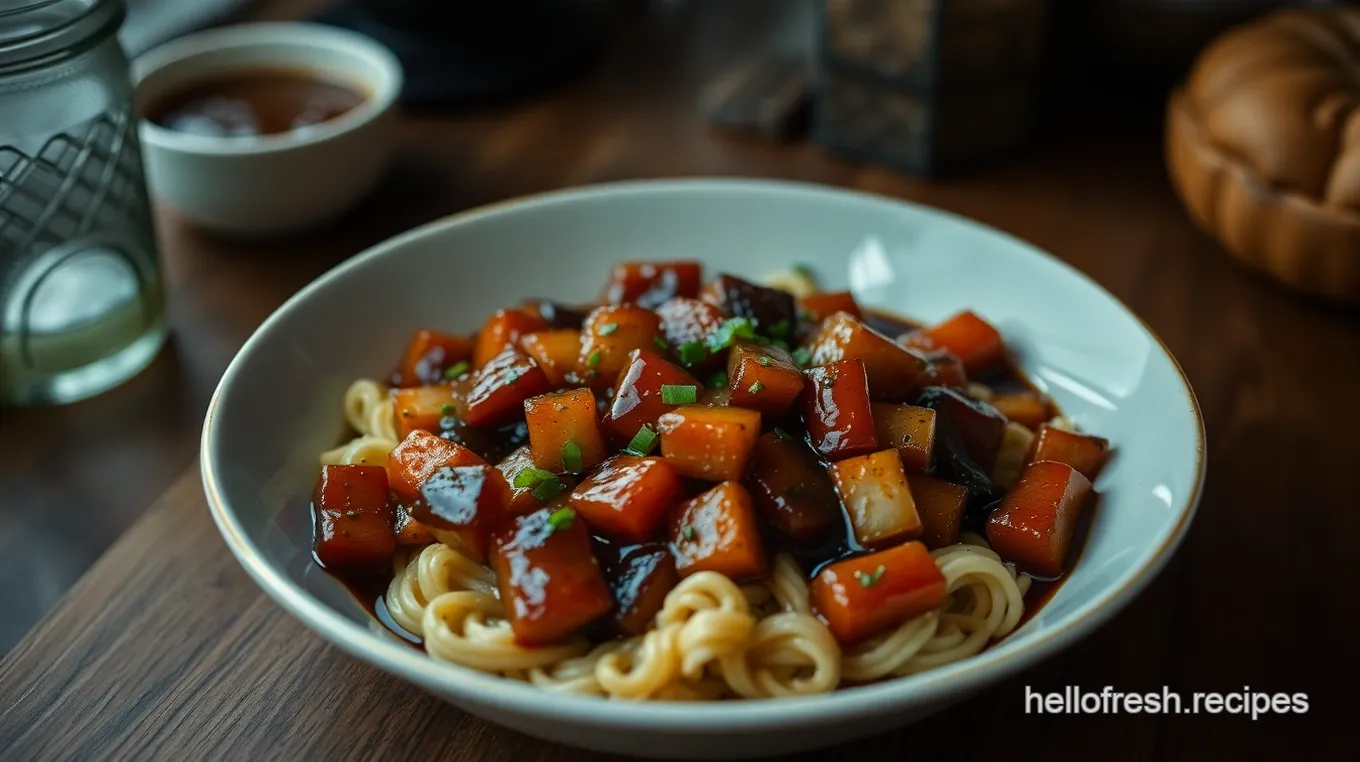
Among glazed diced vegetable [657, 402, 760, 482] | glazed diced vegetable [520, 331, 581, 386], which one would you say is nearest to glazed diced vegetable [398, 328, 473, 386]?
glazed diced vegetable [520, 331, 581, 386]

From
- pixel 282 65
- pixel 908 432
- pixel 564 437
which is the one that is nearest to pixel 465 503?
pixel 564 437

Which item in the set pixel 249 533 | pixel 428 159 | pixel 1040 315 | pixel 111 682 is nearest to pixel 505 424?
pixel 249 533

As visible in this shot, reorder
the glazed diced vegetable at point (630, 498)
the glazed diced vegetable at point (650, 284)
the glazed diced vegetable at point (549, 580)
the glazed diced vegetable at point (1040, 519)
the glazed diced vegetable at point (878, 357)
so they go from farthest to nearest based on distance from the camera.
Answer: the glazed diced vegetable at point (650, 284), the glazed diced vegetable at point (878, 357), the glazed diced vegetable at point (1040, 519), the glazed diced vegetable at point (630, 498), the glazed diced vegetable at point (549, 580)

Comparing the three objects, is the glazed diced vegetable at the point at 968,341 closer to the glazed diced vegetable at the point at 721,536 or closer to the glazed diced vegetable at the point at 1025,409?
the glazed diced vegetable at the point at 1025,409

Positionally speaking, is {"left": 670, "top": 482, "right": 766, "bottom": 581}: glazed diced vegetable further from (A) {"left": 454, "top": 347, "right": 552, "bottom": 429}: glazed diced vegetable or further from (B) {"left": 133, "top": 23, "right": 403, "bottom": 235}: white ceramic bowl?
(B) {"left": 133, "top": 23, "right": 403, "bottom": 235}: white ceramic bowl

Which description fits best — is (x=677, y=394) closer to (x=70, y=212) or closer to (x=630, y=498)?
(x=630, y=498)

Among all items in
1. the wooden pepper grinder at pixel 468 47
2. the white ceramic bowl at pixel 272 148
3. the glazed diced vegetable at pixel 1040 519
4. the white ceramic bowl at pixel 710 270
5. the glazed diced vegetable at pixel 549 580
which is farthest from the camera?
the wooden pepper grinder at pixel 468 47

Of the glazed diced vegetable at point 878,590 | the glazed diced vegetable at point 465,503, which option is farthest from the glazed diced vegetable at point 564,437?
the glazed diced vegetable at point 878,590
